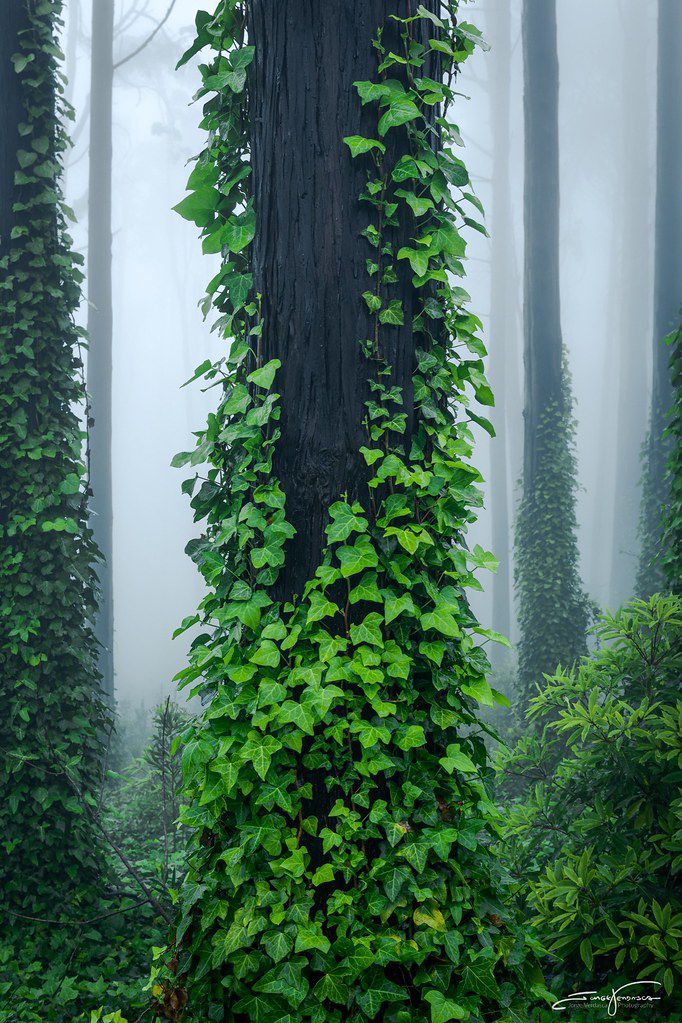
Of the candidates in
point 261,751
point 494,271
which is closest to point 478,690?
point 261,751

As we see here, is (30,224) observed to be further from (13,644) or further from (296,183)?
(296,183)

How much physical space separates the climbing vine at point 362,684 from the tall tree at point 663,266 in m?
9.01

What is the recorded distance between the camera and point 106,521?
38.4 ft

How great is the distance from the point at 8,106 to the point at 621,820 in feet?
17.3

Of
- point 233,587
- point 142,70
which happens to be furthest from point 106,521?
point 142,70

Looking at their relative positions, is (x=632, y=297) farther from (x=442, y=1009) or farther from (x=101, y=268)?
(x=442, y=1009)

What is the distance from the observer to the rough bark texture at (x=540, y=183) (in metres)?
10.3

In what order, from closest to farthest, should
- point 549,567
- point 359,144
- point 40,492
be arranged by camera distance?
point 359,144 → point 40,492 → point 549,567

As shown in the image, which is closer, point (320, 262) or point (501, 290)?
point (320, 262)

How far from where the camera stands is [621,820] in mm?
3289

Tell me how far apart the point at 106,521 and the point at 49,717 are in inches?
291

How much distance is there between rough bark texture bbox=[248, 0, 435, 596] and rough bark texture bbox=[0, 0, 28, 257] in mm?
3285
